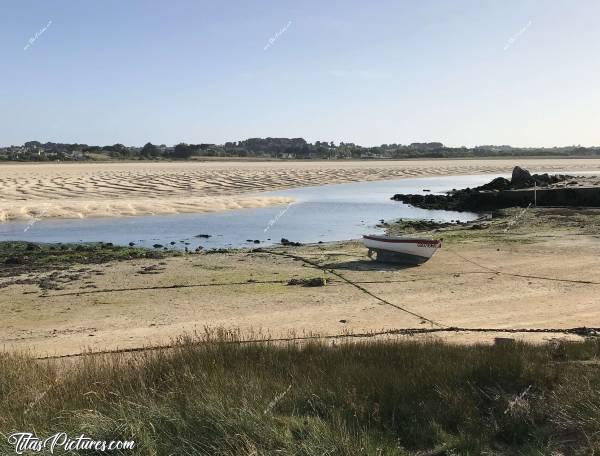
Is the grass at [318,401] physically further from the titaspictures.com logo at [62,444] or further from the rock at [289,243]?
the rock at [289,243]

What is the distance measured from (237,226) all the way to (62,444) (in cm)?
2108

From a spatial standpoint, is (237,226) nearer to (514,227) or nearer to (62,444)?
(514,227)

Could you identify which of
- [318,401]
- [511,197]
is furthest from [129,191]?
[318,401]

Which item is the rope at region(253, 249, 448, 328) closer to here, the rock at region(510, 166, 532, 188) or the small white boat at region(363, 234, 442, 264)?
the small white boat at region(363, 234, 442, 264)

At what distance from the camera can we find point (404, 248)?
631 inches

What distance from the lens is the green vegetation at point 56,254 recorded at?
16.5 m

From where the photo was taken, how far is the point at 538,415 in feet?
18.2

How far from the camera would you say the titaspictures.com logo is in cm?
481

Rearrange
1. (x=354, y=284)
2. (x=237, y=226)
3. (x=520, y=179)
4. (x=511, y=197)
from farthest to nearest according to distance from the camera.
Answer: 1. (x=520, y=179)
2. (x=511, y=197)
3. (x=237, y=226)
4. (x=354, y=284)

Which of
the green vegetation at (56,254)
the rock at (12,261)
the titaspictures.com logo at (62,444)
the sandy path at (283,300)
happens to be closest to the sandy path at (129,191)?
the green vegetation at (56,254)

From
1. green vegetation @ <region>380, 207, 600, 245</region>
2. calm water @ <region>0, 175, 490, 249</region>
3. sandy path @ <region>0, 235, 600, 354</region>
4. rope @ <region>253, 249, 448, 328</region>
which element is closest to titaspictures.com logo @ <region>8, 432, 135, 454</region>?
sandy path @ <region>0, 235, 600, 354</region>

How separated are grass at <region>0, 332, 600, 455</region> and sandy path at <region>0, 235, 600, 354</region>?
223cm

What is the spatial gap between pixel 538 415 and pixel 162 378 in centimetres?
371

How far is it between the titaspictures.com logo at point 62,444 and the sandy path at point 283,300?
13.6ft
